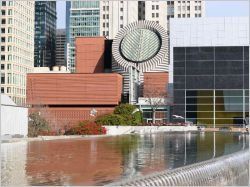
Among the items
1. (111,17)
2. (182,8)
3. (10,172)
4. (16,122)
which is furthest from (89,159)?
(182,8)

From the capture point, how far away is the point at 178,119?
285 feet

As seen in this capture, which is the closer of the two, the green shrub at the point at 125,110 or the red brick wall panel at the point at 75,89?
the green shrub at the point at 125,110

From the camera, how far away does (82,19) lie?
502 feet

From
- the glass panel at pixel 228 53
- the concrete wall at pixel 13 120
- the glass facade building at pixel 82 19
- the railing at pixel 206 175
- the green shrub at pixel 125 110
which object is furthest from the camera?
the glass facade building at pixel 82 19

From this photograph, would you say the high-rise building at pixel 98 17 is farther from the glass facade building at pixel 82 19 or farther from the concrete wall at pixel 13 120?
the concrete wall at pixel 13 120

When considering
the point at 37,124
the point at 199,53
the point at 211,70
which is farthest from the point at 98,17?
the point at 37,124

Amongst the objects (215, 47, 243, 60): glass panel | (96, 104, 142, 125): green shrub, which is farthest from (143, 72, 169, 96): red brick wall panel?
(96, 104, 142, 125): green shrub

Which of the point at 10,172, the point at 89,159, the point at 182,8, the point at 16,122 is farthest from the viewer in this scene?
the point at 182,8

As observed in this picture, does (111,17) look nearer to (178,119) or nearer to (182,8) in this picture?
(182,8)

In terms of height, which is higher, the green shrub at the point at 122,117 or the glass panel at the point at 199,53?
the glass panel at the point at 199,53

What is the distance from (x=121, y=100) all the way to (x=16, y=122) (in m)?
52.7

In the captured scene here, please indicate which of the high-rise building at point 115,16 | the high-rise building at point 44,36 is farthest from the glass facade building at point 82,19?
the high-rise building at point 44,36

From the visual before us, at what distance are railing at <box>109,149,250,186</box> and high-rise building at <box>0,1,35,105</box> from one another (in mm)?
106332

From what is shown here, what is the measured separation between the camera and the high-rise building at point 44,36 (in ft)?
579
